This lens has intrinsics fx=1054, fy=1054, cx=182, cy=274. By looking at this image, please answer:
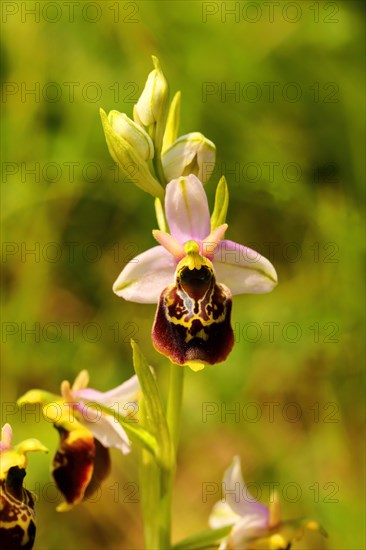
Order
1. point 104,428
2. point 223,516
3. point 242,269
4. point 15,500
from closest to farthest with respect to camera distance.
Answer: point 15,500
point 242,269
point 104,428
point 223,516

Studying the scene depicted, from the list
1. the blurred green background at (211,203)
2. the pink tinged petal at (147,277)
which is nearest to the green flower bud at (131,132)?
the pink tinged petal at (147,277)

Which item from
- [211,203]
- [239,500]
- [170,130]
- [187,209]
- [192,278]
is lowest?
[239,500]

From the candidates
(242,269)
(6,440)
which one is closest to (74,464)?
(6,440)

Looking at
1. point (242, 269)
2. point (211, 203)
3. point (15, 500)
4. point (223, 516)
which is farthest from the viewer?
point (211, 203)

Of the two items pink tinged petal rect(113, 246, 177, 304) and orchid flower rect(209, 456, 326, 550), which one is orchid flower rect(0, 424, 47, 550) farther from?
orchid flower rect(209, 456, 326, 550)

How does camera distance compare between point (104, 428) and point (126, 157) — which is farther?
point (104, 428)

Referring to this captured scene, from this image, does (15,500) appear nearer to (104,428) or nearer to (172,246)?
(104,428)

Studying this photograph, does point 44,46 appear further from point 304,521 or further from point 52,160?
point 304,521
